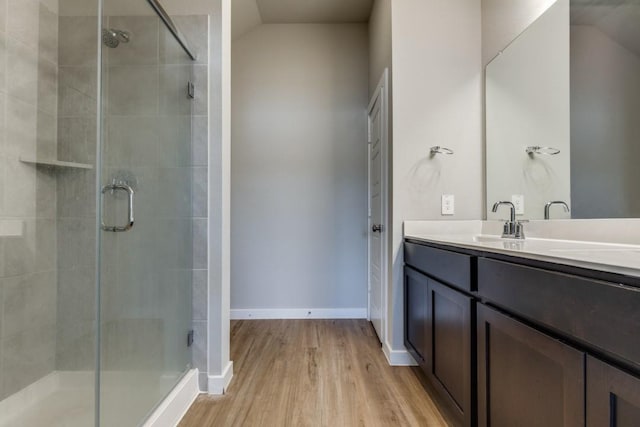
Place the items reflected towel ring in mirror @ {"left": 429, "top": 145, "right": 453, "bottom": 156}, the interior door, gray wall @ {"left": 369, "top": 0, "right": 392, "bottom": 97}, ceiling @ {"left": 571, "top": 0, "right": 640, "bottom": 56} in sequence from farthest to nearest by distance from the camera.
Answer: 1. the interior door
2. gray wall @ {"left": 369, "top": 0, "right": 392, "bottom": 97}
3. reflected towel ring in mirror @ {"left": 429, "top": 145, "right": 453, "bottom": 156}
4. ceiling @ {"left": 571, "top": 0, "right": 640, "bottom": 56}

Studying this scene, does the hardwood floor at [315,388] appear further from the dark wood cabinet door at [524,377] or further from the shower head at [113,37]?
the shower head at [113,37]

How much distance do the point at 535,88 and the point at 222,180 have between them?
1.75 metres

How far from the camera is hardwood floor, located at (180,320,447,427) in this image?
1536 mm

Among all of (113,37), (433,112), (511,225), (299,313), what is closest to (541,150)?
(511,225)

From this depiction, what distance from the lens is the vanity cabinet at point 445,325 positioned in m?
1.24

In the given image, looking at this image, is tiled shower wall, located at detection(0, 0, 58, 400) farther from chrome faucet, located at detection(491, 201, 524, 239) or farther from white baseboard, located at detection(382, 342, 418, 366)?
chrome faucet, located at detection(491, 201, 524, 239)

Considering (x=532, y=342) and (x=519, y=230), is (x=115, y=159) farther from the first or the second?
(x=519, y=230)

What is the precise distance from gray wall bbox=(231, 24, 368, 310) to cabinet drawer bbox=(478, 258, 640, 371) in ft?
6.99

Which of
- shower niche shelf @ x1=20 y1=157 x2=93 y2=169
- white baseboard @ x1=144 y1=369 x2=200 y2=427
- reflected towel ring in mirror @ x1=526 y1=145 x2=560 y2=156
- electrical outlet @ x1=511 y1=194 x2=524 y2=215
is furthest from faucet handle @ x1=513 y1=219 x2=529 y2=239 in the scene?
shower niche shelf @ x1=20 y1=157 x2=93 y2=169

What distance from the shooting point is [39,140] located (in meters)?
1.68

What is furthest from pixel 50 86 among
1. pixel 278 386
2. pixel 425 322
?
pixel 425 322

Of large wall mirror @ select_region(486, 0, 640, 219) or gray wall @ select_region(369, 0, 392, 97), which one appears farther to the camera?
gray wall @ select_region(369, 0, 392, 97)

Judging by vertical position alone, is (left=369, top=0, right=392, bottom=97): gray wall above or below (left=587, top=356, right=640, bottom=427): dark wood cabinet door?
above

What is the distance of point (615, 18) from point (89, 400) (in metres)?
2.54
